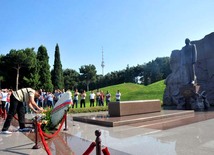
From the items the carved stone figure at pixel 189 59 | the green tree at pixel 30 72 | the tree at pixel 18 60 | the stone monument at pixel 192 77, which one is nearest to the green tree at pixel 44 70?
the green tree at pixel 30 72

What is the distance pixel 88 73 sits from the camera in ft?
209

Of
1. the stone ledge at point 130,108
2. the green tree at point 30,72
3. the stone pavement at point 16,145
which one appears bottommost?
the stone pavement at point 16,145

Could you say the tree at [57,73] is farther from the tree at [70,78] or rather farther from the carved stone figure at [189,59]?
the carved stone figure at [189,59]

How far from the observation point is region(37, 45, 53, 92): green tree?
143ft

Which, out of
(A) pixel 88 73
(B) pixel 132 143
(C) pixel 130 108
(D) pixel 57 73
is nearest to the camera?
(B) pixel 132 143

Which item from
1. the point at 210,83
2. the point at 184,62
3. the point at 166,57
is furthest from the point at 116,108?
the point at 166,57

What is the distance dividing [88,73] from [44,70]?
2090 cm

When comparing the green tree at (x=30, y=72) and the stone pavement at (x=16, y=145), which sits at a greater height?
the green tree at (x=30, y=72)

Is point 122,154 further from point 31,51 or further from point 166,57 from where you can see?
point 166,57

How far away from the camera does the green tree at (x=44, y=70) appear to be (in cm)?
4372

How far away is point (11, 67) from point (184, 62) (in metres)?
37.1

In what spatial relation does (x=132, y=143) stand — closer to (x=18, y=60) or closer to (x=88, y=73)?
(x=18, y=60)

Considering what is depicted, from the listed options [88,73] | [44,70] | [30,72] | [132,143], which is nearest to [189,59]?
[132,143]

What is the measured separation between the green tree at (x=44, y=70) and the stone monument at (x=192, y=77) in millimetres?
30328
